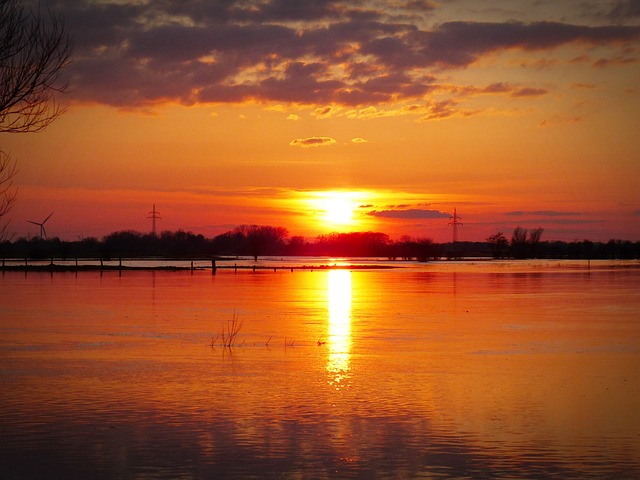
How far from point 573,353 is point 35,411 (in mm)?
13849

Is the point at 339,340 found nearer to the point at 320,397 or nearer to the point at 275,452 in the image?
the point at 320,397

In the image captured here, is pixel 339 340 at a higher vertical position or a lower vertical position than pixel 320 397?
higher

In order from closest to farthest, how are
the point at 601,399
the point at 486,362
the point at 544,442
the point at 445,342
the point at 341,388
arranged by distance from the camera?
the point at 544,442 < the point at 601,399 < the point at 341,388 < the point at 486,362 < the point at 445,342

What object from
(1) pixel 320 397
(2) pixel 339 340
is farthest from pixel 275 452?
(2) pixel 339 340

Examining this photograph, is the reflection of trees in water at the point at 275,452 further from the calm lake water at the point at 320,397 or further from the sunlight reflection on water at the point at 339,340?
the sunlight reflection on water at the point at 339,340

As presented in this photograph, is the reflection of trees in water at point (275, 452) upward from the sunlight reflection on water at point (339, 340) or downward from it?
downward

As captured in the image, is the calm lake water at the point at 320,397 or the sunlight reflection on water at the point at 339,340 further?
the sunlight reflection on water at the point at 339,340

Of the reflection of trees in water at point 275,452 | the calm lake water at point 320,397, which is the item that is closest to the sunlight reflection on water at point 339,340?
the calm lake water at point 320,397

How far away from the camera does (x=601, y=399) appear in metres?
15.0

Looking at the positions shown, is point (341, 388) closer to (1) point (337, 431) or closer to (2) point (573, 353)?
(1) point (337, 431)

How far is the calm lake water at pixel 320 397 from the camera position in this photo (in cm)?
1075

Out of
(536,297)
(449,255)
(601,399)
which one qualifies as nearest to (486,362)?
(601,399)

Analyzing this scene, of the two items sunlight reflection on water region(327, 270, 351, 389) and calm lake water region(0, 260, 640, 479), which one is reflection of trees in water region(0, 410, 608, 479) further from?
sunlight reflection on water region(327, 270, 351, 389)

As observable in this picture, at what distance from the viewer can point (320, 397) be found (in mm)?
15117
